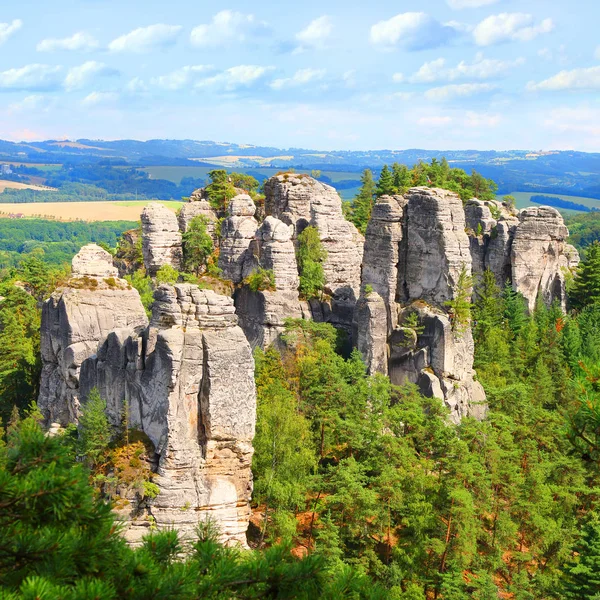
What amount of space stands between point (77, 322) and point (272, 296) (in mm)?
10864

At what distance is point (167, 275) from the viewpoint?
180 ft

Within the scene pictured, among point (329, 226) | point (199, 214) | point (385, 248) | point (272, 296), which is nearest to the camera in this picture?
point (272, 296)

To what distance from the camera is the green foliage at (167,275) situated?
179 feet

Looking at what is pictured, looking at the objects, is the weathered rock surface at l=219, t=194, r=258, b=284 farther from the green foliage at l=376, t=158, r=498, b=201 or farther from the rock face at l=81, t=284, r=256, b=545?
the rock face at l=81, t=284, r=256, b=545

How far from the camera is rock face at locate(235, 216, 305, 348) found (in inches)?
1698

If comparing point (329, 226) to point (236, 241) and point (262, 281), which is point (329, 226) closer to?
point (236, 241)

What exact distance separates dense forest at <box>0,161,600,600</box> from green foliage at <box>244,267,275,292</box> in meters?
0.12

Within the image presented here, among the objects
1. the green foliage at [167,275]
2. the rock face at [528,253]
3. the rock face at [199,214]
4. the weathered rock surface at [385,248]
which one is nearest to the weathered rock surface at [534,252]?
the rock face at [528,253]

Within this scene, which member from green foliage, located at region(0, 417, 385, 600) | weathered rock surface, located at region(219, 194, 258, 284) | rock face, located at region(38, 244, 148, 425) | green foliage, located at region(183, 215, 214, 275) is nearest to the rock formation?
rock face, located at region(38, 244, 148, 425)

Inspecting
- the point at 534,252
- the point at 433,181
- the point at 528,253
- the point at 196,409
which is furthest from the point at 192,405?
the point at 433,181

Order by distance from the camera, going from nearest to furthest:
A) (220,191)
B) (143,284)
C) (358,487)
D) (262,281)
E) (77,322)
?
1. (358,487)
2. (77,322)
3. (262,281)
4. (143,284)
5. (220,191)

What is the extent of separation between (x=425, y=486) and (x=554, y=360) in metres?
18.6

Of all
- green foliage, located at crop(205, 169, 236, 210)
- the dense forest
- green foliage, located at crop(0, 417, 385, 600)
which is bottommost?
the dense forest

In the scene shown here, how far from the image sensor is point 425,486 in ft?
108
